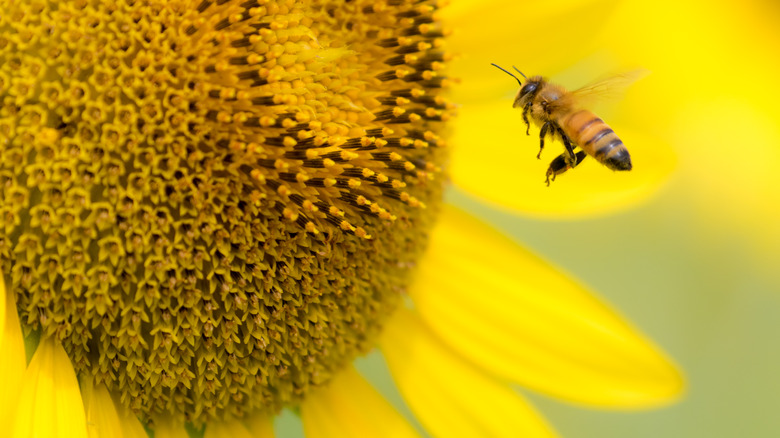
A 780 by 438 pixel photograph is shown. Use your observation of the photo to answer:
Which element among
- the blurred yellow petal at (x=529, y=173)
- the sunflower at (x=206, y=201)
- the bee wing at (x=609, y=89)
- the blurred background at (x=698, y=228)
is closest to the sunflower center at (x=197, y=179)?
the sunflower at (x=206, y=201)

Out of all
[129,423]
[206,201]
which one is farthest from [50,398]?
[206,201]

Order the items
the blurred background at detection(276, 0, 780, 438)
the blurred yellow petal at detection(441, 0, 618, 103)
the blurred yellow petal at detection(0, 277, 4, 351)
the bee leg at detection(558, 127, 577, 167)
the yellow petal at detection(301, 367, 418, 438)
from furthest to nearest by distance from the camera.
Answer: the blurred background at detection(276, 0, 780, 438)
the blurred yellow petal at detection(441, 0, 618, 103)
the yellow petal at detection(301, 367, 418, 438)
the bee leg at detection(558, 127, 577, 167)
the blurred yellow petal at detection(0, 277, 4, 351)

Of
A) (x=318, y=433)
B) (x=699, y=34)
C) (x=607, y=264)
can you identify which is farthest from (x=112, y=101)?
(x=699, y=34)

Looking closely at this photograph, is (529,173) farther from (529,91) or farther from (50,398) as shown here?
(50,398)

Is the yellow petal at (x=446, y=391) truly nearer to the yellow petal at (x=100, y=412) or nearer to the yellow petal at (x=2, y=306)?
the yellow petal at (x=100, y=412)

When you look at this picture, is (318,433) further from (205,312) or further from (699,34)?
(699,34)

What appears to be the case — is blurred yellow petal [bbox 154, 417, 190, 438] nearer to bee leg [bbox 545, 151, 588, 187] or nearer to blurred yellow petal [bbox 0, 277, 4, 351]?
blurred yellow petal [bbox 0, 277, 4, 351]

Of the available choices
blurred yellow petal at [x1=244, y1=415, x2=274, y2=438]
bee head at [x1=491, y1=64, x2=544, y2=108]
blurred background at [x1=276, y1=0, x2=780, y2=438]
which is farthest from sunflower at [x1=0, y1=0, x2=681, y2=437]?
blurred background at [x1=276, y1=0, x2=780, y2=438]
